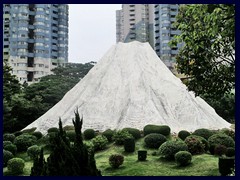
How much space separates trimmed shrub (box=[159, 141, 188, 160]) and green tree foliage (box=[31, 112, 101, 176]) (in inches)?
248

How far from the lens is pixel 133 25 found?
158ft

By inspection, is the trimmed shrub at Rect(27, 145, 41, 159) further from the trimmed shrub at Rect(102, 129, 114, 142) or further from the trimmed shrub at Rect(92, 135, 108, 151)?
the trimmed shrub at Rect(102, 129, 114, 142)

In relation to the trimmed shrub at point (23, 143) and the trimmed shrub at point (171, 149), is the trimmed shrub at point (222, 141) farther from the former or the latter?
the trimmed shrub at point (23, 143)

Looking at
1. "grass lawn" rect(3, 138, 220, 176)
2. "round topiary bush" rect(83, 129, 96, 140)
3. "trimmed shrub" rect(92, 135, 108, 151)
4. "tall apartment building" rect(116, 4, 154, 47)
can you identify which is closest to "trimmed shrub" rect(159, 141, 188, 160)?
"grass lawn" rect(3, 138, 220, 176)

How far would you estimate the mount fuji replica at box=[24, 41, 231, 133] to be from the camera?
2525 centimetres

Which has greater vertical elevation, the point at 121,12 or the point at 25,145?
the point at 121,12

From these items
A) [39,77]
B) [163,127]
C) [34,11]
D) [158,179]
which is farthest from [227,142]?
[34,11]

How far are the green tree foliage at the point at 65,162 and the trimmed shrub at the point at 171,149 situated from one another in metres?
6.30

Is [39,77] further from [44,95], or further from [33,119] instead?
[33,119]

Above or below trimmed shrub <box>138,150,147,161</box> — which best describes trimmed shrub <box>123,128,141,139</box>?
above

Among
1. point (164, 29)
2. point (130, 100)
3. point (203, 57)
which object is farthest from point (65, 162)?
point (164, 29)

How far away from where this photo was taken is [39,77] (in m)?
34.3

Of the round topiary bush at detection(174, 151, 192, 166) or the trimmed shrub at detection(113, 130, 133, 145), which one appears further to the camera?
the trimmed shrub at detection(113, 130, 133, 145)

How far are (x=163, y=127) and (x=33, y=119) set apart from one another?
11.5 m
